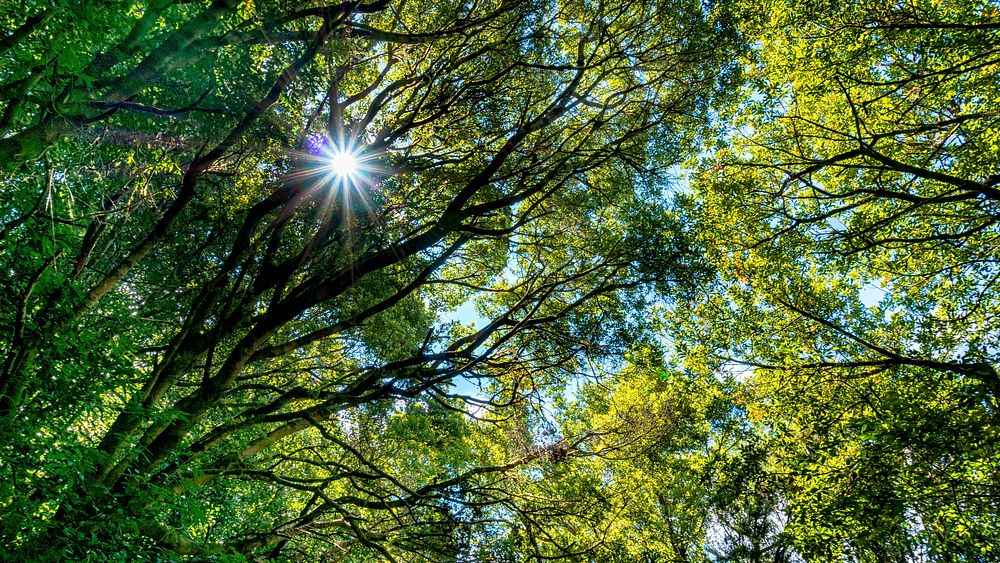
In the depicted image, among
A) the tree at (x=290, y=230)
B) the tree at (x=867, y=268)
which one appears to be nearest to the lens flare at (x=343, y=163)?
the tree at (x=290, y=230)

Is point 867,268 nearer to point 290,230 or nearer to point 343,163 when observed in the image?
point 343,163

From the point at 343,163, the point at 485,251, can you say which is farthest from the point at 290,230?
the point at 485,251

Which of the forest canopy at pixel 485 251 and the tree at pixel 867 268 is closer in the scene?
the forest canopy at pixel 485 251

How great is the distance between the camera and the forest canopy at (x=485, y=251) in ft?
13.4

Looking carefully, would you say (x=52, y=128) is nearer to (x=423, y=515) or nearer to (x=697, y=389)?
(x=423, y=515)

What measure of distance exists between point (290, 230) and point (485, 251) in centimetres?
332

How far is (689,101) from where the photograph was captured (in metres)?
7.31

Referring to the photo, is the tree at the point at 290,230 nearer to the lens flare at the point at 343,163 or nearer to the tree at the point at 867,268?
the lens flare at the point at 343,163

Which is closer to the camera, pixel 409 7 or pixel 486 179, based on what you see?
pixel 486 179

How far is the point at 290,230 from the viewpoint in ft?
22.8

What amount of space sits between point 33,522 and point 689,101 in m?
8.83

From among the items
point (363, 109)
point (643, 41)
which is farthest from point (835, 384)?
point (363, 109)

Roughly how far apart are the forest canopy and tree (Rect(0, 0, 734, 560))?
5 cm

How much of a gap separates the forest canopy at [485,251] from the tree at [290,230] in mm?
49
